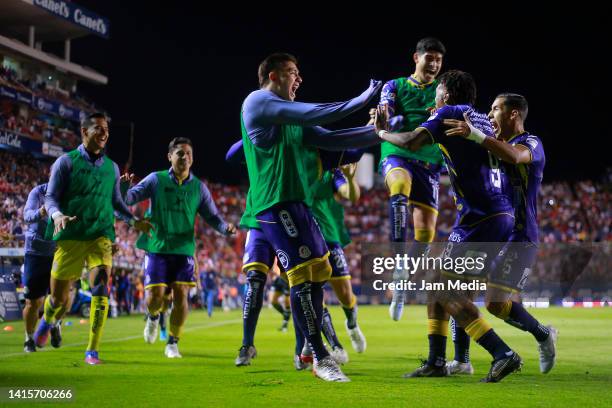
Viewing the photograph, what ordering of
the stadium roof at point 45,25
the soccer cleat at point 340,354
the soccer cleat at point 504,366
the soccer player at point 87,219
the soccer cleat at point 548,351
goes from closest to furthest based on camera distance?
the soccer cleat at point 504,366 < the soccer cleat at point 548,351 < the soccer cleat at point 340,354 < the soccer player at point 87,219 < the stadium roof at point 45,25

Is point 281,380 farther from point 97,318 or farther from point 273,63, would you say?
point 97,318

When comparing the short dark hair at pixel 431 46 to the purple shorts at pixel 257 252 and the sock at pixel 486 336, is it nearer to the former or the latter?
the purple shorts at pixel 257 252

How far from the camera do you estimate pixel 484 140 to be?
646 cm

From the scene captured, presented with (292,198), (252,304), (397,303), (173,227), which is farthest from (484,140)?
(173,227)

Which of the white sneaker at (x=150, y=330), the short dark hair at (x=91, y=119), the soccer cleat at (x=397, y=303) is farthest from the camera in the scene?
the white sneaker at (x=150, y=330)

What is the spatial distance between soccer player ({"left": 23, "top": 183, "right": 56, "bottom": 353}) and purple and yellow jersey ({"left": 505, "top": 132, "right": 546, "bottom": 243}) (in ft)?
22.2

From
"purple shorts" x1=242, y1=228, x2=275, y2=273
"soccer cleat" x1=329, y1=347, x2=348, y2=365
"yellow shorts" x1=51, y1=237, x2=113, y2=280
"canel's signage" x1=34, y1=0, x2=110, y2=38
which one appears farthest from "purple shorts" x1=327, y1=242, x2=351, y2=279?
"canel's signage" x1=34, y1=0, x2=110, y2=38

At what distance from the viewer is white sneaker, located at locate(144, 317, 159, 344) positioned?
12344mm

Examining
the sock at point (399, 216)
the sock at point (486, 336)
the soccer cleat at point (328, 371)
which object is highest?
the sock at point (399, 216)

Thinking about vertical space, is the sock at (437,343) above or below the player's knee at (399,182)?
below

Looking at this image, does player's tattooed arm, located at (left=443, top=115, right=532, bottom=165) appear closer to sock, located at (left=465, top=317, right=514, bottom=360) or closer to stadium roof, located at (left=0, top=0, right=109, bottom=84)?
sock, located at (left=465, top=317, right=514, bottom=360)

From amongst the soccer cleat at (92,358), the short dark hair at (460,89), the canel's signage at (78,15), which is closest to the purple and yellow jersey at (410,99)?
the short dark hair at (460,89)

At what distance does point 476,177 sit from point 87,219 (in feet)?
15.3

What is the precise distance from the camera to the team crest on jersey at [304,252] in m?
6.59
